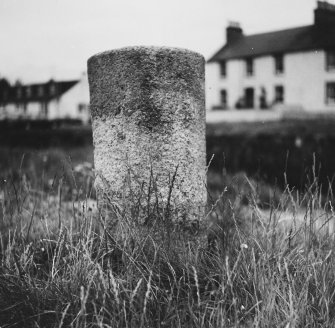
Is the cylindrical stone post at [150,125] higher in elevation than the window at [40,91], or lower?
lower

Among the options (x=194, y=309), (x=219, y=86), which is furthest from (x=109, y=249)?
(x=219, y=86)

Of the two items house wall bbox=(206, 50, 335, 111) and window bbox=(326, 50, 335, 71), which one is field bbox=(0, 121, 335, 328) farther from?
window bbox=(326, 50, 335, 71)

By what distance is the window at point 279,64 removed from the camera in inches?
1325

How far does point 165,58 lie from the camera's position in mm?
2625

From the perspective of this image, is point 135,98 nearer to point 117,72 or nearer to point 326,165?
point 117,72

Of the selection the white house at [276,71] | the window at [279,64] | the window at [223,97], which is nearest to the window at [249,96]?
the white house at [276,71]

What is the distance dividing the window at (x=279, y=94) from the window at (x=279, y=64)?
965mm

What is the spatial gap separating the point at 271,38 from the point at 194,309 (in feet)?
117

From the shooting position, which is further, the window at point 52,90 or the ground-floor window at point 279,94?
the window at point 52,90

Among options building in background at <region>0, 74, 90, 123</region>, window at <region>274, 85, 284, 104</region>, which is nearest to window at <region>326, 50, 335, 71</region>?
window at <region>274, 85, 284, 104</region>

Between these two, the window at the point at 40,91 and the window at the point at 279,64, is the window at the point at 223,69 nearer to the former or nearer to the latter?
the window at the point at 279,64

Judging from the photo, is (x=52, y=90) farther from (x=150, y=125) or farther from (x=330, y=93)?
(x=150, y=125)

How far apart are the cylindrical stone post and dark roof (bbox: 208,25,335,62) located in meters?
29.0

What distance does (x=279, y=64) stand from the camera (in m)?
33.9
